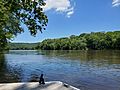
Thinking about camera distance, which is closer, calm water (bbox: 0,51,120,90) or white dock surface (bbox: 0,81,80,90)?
white dock surface (bbox: 0,81,80,90)

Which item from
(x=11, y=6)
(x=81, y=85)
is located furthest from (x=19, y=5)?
(x=81, y=85)

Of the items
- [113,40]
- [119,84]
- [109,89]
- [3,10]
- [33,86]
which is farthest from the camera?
[113,40]

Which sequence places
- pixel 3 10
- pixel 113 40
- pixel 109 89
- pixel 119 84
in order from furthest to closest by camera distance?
pixel 113 40 → pixel 119 84 → pixel 109 89 → pixel 3 10

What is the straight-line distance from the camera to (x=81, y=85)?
27781 millimetres

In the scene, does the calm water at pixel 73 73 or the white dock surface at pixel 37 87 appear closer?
the white dock surface at pixel 37 87

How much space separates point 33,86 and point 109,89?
1023 cm

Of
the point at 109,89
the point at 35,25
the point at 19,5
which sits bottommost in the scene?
the point at 109,89

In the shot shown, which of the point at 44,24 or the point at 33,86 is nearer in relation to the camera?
the point at 33,86

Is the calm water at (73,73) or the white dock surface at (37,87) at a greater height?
the white dock surface at (37,87)

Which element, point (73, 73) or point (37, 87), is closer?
point (37, 87)

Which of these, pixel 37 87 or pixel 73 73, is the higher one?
pixel 37 87

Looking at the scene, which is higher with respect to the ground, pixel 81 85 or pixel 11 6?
pixel 11 6

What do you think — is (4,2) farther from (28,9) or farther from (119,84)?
(119,84)

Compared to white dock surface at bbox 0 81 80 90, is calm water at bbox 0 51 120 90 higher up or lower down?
lower down
